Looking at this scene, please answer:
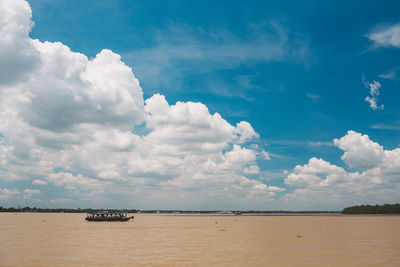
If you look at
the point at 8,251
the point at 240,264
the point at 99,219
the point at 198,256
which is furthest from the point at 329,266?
the point at 99,219

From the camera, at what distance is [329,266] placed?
97.2 feet

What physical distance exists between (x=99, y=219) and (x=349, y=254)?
102643 millimetres

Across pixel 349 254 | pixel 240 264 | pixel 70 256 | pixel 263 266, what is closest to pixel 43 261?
pixel 70 256

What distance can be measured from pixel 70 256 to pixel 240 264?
61.3 ft

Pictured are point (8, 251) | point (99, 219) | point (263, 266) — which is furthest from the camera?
point (99, 219)

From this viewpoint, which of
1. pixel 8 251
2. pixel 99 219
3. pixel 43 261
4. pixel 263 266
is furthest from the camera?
pixel 99 219

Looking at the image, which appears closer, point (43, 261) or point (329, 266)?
point (329, 266)

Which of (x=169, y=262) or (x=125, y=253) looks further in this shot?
(x=125, y=253)

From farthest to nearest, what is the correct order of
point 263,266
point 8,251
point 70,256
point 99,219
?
point 99,219, point 8,251, point 70,256, point 263,266

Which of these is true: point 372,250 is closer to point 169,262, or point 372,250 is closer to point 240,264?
point 240,264

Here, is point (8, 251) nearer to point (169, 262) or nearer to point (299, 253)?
point (169, 262)

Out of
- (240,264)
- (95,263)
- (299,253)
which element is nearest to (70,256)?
(95,263)

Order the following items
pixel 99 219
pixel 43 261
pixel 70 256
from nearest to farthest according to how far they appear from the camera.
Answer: pixel 43 261
pixel 70 256
pixel 99 219

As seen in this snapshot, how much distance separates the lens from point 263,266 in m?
29.6
